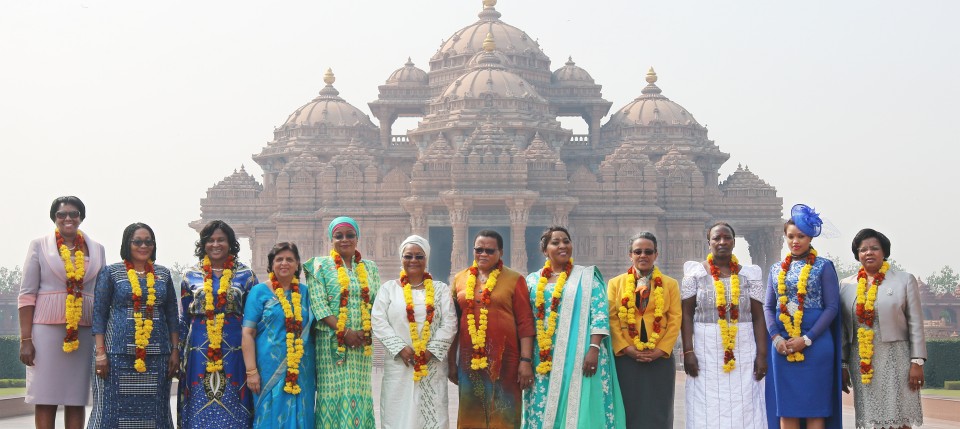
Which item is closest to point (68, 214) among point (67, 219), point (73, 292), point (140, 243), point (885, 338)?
point (67, 219)

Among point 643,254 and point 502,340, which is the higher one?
point 643,254

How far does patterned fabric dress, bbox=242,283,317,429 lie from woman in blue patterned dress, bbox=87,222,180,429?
59 centimetres

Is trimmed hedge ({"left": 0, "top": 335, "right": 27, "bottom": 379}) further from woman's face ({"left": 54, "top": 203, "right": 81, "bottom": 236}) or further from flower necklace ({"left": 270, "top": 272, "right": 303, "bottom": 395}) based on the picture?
flower necklace ({"left": 270, "top": 272, "right": 303, "bottom": 395})

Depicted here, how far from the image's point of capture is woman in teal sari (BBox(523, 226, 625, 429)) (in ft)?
35.0

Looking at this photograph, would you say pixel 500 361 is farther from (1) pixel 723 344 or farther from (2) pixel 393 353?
(1) pixel 723 344

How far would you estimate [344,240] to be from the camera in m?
11.0

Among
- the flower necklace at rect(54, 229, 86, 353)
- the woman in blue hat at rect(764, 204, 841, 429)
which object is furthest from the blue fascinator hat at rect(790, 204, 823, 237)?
the flower necklace at rect(54, 229, 86, 353)

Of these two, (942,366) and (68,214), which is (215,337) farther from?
(942,366)

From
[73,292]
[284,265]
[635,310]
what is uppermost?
[284,265]

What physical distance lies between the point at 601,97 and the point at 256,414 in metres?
49.9

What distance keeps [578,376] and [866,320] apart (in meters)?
2.10

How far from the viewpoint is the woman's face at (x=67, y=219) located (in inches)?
446

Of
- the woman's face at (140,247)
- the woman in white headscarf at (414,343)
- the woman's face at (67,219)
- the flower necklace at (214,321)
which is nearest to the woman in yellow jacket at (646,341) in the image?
the woman in white headscarf at (414,343)

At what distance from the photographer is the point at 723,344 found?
10.9 m
